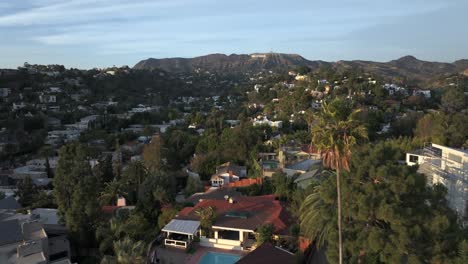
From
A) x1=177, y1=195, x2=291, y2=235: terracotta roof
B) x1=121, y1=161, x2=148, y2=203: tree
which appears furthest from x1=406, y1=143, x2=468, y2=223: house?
x1=121, y1=161, x2=148, y2=203: tree

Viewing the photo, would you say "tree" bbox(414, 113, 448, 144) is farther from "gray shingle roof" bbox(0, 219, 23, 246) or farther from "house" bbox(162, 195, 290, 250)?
"gray shingle roof" bbox(0, 219, 23, 246)

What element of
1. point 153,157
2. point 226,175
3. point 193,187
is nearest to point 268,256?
point 193,187

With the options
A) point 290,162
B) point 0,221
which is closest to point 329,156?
point 0,221

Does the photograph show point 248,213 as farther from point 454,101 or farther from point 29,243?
point 454,101

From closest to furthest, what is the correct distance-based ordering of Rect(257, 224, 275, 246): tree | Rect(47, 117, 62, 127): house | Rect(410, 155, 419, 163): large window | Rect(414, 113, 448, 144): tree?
Rect(257, 224, 275, 246): tree, Rect(410, 155, 419, 163): large window, Rect(414, 113, 448, 144): tree, Rect(47, 117, 62, 127): house

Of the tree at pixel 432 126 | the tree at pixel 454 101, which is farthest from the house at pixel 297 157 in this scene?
the tree at pixel 454 101

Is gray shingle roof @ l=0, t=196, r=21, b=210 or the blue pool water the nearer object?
the blue pool water

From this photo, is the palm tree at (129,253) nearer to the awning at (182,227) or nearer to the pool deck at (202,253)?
the pool deck at (202,253)
